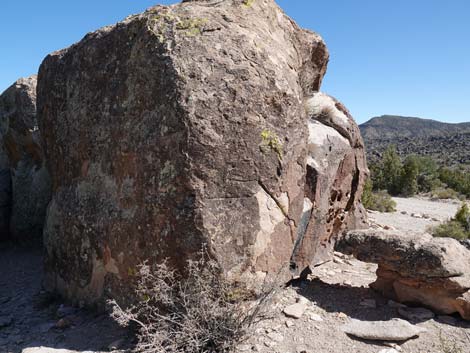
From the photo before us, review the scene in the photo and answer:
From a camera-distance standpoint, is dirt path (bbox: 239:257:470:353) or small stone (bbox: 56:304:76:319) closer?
dirt path (bbox: 239:257:470:353)

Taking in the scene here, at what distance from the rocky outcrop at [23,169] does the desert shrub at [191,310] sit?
4038 millimetres

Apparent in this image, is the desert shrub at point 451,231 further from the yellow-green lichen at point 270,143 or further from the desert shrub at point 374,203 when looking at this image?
the yellow-green lichen at point 270,143

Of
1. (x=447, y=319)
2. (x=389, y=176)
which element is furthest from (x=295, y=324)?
(x=389, y=176)

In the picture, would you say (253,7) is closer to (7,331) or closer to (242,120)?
(242,120)

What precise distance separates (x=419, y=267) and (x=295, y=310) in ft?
4.17

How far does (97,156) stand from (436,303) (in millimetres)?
3686

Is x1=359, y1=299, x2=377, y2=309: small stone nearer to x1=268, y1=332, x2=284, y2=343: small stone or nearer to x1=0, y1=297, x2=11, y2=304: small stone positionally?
x1=268, y1=332, x2=284, y2=343: small stone

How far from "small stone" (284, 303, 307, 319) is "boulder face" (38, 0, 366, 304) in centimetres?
43

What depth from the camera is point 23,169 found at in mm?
7004

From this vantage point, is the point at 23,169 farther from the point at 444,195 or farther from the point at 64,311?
the point at 444,195

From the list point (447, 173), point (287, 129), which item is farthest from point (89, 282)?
point (447, 173)

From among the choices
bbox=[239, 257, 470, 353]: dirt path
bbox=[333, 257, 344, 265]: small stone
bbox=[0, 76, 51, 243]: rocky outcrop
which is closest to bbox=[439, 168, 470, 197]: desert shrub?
bbox=[333, 257, 344, 265]: small stone

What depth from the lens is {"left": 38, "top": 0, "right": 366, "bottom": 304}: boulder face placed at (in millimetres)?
3379

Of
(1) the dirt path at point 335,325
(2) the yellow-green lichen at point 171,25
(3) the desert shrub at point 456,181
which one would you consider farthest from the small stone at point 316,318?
(3) the desert shrub at point 456,181
